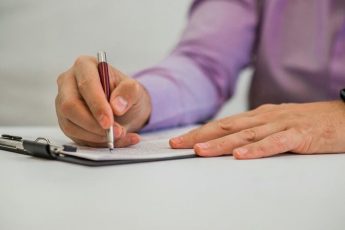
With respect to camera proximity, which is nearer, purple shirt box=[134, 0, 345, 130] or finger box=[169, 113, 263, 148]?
finger box=[169, 113, 263, 148]

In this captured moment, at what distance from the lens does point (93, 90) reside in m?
0.55

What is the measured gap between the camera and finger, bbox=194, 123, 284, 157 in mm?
535

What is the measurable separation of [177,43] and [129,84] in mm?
468

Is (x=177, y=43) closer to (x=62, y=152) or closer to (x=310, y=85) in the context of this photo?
(x=310, y=85)

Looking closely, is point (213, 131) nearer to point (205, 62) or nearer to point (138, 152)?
point (138, 152)

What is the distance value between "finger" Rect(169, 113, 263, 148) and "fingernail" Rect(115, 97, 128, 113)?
0.06 m

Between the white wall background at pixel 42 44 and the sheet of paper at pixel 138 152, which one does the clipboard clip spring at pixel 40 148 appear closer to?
the sheet of paper at pixel 138 152

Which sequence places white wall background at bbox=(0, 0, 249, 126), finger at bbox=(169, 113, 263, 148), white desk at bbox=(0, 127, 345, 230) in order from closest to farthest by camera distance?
white desk at bbox=(0, 127, 345, 230) → finger at bbox=(169, 113, 263, 148) → white wall background at bbox=(0, 0, 249, 126)

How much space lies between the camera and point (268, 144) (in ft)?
1.72

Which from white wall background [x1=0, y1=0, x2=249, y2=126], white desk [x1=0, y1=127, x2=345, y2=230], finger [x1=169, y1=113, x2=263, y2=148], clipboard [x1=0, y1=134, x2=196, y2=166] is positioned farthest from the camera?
white wall background [x1=0, y1=0, x2=249, y2=126]

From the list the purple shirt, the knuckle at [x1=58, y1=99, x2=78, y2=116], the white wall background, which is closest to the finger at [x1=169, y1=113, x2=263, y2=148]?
the knuckle at [x1=58, y1=99, x2=78, y2=116]

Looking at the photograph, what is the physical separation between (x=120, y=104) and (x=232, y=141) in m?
0.12

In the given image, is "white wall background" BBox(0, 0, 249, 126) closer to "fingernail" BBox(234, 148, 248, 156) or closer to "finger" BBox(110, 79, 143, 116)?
"finger" BBox(110, 79, 143, 116)

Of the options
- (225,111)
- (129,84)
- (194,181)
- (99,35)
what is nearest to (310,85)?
(225,111)
